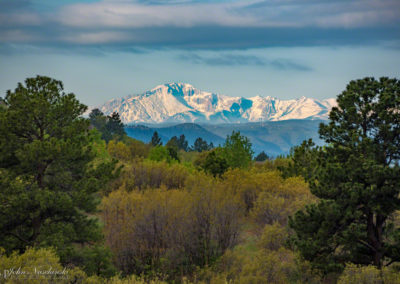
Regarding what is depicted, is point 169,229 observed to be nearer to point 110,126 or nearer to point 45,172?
point 45,172

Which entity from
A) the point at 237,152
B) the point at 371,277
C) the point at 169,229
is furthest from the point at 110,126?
the point at 371,277

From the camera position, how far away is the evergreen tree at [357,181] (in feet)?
53.3

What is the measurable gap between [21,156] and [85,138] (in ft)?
10.6

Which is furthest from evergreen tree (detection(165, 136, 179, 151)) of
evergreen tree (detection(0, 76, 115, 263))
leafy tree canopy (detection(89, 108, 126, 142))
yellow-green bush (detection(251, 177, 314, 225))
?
evergreen tree (detection(0, 76, 115, 263))

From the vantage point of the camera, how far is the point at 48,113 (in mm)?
18609

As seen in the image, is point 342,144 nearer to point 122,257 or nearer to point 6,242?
point 122,257

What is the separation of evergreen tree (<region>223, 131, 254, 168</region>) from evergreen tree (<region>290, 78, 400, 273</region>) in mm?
32433

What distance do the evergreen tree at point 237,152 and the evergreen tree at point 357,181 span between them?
3243 centimetres

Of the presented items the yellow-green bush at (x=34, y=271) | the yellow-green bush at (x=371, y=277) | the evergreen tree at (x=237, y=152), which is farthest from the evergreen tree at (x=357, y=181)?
the evergreen tree at (x=237, y=152)

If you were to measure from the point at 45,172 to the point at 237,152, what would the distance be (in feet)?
113

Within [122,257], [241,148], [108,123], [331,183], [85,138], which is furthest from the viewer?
[108,123]

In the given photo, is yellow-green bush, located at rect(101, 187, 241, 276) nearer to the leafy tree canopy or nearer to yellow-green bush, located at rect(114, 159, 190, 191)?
yellow-green bush, located at rect(114, 159, 190, 191)

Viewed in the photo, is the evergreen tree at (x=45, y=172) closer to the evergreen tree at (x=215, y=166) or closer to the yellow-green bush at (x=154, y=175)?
the yellow-green bush at (x=154, y=175)

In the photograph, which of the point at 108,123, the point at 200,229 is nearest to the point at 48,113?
the point at 200,229
